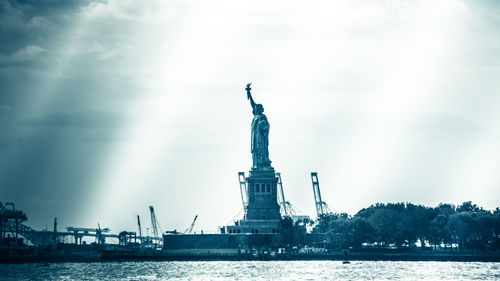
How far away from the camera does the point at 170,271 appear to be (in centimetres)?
19238

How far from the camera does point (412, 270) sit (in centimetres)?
18838

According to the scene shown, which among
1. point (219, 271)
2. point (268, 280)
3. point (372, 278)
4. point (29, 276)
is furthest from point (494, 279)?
point (29, 276)

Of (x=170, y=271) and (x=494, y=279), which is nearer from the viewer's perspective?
(x=494, y=279)

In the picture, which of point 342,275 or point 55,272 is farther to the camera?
point 55,272

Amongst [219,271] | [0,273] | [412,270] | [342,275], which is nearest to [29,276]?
[0,273]

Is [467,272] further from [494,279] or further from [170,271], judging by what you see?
[170,271]

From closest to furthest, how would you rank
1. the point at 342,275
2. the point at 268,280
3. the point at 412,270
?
the point at 268,280
the point at 342,275
the point at 412,270

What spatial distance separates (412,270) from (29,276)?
178ft

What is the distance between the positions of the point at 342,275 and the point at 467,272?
20.9 m

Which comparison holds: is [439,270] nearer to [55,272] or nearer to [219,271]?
[219,271]

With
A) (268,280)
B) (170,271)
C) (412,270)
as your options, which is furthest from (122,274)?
(412,270)

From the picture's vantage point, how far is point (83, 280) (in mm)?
167875

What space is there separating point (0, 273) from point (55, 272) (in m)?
8.73

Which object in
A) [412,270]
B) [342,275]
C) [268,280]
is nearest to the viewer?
[268,280]
